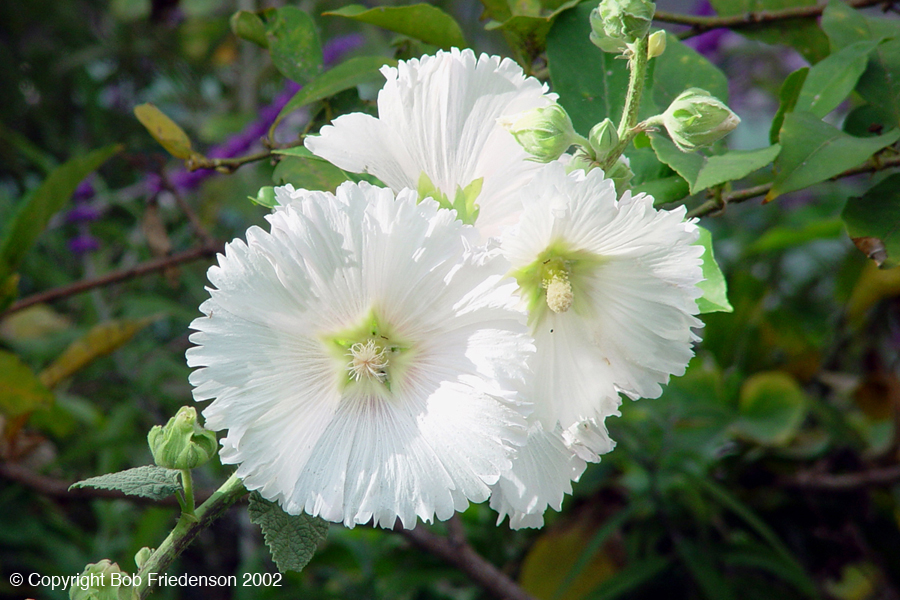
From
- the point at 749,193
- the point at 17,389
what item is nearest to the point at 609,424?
the point at 749,193

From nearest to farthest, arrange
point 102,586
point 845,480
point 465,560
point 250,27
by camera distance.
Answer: point 102,586, point 250,27, point 465,560, point 845,480

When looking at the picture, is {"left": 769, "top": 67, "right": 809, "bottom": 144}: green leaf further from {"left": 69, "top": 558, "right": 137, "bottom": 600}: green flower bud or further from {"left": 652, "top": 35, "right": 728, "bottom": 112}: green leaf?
{"left": 69, "top": 558, "right": 137, "bottom": 600}: green flower bud

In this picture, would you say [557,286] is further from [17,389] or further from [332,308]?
[17,389]

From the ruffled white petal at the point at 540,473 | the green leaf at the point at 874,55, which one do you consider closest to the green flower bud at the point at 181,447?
the ruffled white petal at the point at 540,473

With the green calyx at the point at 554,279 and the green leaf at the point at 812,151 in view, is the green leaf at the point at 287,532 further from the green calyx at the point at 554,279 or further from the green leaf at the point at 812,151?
the green leaf at the point at 812,151

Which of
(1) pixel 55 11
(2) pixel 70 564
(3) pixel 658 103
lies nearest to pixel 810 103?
(3) pixel 658 103

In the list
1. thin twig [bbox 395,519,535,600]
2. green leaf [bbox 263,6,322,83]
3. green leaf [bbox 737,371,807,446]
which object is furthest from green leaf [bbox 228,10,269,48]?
green leaf [bbox 737,371,807,446]

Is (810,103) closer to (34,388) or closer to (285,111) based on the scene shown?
(285,111)
